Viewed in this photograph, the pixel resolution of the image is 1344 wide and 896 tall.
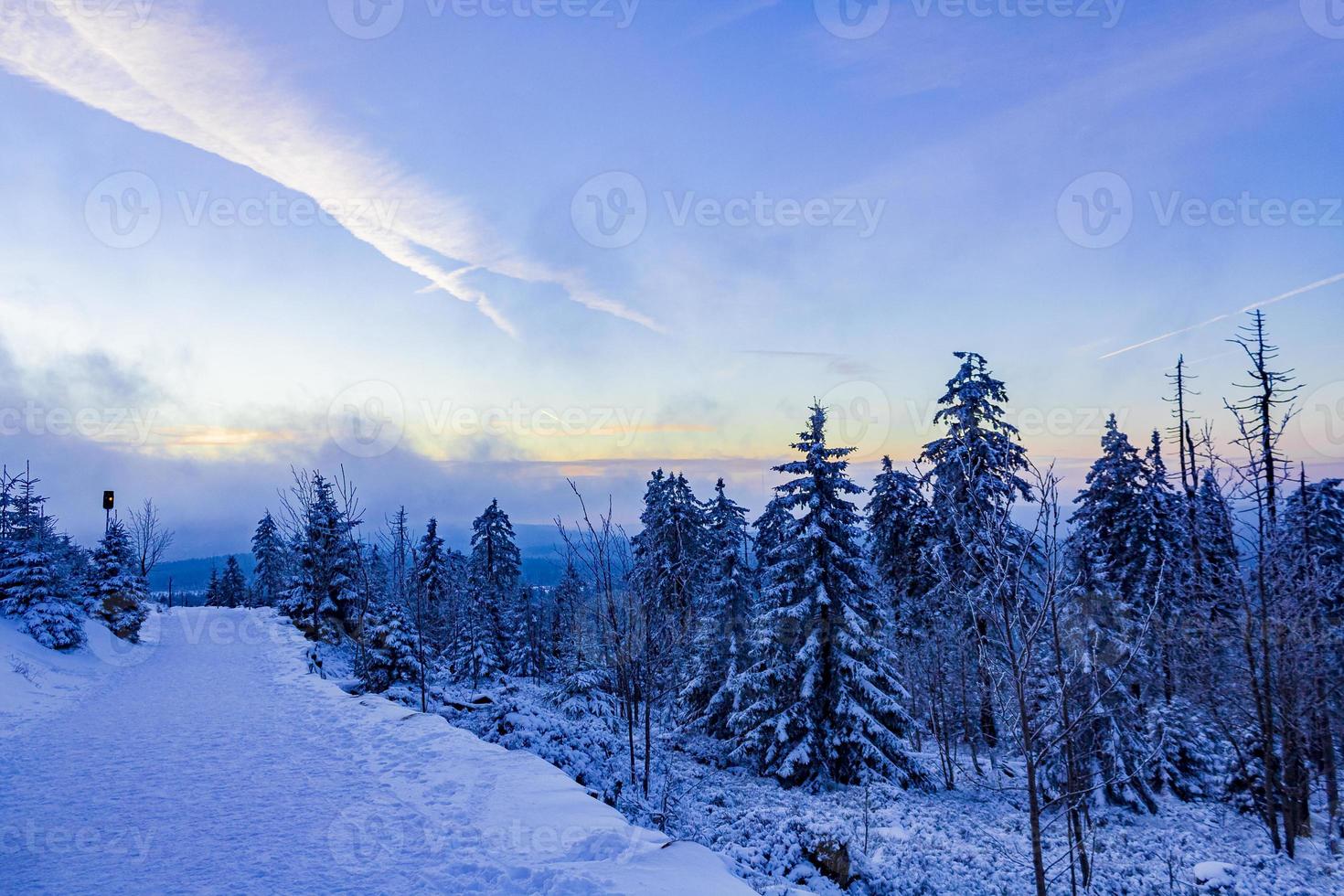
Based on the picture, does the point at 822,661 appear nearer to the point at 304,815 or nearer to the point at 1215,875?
the point at 1215,875

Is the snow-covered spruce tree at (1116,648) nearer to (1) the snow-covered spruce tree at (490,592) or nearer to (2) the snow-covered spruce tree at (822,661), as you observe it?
(2) the snow-covered spruce tree at (822,661)

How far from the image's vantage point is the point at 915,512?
1046 inches

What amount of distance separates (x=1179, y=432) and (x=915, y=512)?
1246 cm

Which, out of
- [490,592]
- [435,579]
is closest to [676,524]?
[490,592]

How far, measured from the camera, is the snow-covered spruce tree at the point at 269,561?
57.0m

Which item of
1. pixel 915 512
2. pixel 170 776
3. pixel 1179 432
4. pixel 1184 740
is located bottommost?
pixel 1184 740

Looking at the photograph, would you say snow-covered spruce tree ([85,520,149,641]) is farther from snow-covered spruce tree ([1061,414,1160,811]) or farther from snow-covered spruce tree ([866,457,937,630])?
snow-covered spruce tree ([1061,414,1160,811])

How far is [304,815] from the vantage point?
722 centimetres

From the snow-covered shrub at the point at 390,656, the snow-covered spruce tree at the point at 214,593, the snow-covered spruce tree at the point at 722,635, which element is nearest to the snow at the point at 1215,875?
the snow-covered spruce tree at the point at 722,635

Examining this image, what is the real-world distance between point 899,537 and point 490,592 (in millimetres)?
25237

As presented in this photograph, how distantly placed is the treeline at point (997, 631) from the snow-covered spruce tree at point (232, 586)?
47.1m

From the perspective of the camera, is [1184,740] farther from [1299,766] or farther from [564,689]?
[564,689]

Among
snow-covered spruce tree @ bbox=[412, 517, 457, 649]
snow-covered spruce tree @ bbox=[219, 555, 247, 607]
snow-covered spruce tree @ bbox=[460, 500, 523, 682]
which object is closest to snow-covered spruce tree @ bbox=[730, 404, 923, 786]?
snow-covered spruce tree @ bbox=[460, 500, 523, 682]

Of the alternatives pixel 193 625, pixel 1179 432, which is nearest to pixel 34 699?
pixel 193 625
